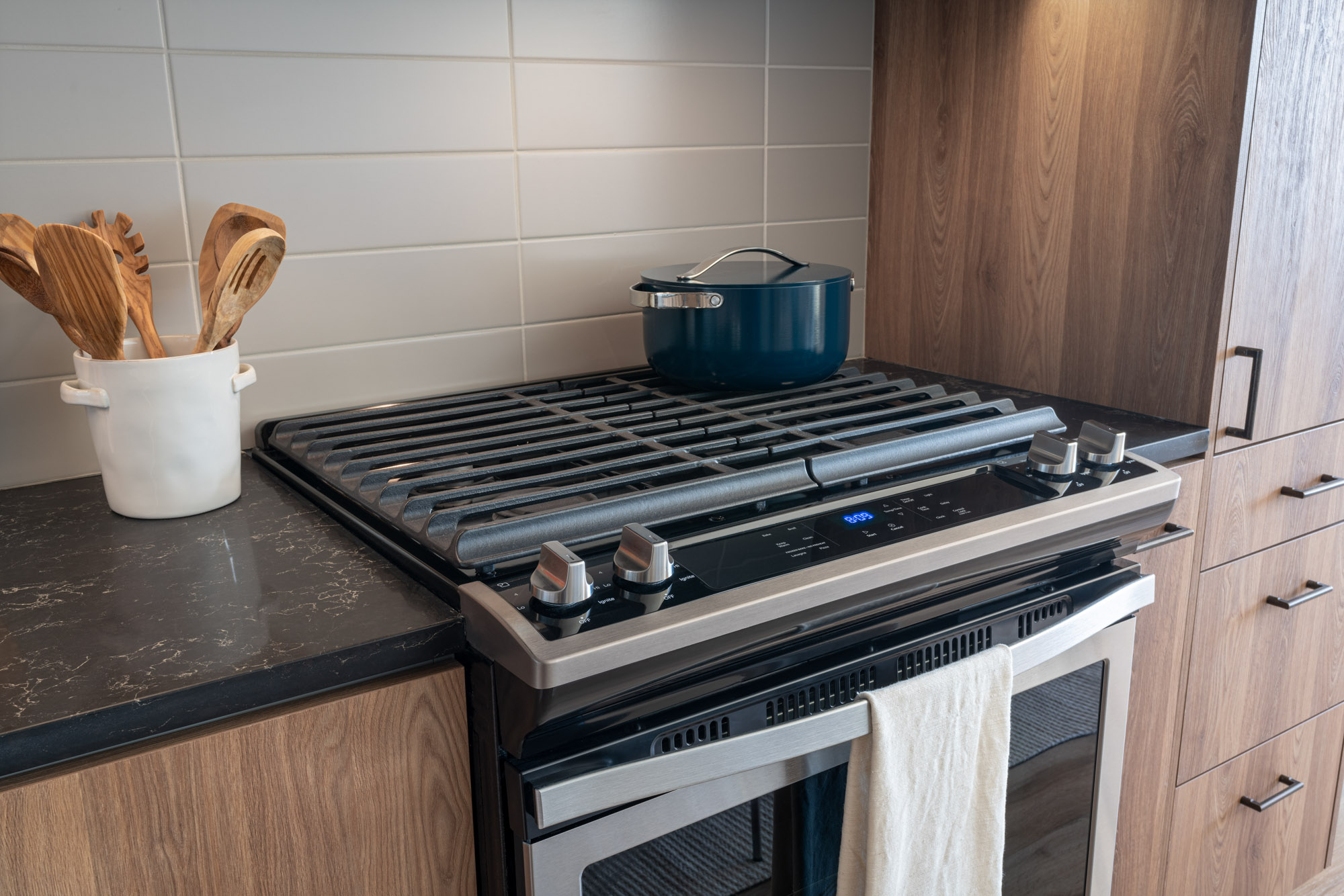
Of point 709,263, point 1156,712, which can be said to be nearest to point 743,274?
point 709,263

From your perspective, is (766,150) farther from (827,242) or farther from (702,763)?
(702,763)

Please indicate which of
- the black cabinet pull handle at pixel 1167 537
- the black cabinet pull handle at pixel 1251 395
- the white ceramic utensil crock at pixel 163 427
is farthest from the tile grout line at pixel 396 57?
the black cabinet pull handle at pixel 1167 537

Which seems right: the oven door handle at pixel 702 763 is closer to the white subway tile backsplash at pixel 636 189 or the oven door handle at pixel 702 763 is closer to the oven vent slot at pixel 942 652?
the oven vent slot at pixel 942 652

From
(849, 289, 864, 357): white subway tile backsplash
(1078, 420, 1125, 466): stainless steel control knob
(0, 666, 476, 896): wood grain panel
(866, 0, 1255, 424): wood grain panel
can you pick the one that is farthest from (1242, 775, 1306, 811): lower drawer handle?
(0, 666, 476, 896): wood grain panel

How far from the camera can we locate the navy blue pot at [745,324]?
1318mm

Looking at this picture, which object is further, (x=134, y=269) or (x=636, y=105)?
(x=636, y=105)

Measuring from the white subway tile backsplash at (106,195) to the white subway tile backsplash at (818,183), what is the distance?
89 centimetres

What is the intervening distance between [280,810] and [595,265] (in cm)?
96

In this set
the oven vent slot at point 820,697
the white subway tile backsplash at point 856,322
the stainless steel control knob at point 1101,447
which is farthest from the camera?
the white subway tile backsplash at point 856,322

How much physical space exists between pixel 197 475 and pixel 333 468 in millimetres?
136

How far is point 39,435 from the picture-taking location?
1.21 meters

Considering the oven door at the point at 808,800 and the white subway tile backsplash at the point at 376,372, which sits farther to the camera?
the white subway tile backsplash at the point at 376,372

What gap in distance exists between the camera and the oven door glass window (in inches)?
35.0

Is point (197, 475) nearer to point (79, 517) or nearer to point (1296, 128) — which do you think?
point (79, 517)
